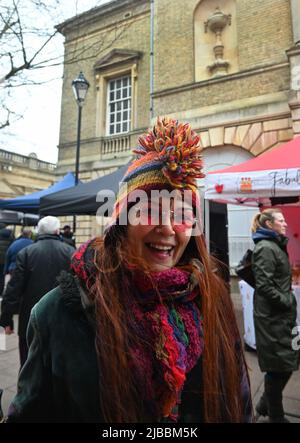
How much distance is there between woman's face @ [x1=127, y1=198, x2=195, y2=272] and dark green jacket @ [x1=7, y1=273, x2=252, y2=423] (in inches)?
10.7

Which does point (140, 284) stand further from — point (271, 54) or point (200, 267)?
point (271, 54)

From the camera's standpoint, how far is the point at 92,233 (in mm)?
12875

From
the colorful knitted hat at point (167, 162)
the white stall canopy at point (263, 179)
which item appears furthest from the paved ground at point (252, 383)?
the colorful knitted hat at point (167, 162)

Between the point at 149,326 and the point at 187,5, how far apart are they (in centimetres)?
1207

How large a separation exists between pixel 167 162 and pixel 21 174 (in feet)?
88.8

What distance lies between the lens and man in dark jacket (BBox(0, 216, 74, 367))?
10.7 ft

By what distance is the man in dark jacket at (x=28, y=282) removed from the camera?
327 centimetres

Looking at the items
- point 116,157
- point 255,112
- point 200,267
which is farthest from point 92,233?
point 200,267

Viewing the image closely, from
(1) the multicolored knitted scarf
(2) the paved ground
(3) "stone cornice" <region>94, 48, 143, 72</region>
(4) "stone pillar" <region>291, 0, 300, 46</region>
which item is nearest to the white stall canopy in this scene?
(2) the paved ground

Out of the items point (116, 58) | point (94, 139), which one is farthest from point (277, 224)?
point (116, 58)

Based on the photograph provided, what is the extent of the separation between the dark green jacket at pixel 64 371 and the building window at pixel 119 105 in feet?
42.2

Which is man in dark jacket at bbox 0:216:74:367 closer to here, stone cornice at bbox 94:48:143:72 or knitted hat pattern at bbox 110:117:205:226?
knitted hat pattern at bbox 110:117:205:226

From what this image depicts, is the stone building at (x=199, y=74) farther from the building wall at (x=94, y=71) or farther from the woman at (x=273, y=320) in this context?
the woman at (x=273, y=320)

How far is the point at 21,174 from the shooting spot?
1006 inches
